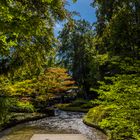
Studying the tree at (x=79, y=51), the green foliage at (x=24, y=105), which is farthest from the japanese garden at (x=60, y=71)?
the tree at (x=79, y=51)

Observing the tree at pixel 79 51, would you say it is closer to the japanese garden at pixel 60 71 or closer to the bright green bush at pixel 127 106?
the japanese garden at pixel 60 71

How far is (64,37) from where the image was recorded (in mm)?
74000

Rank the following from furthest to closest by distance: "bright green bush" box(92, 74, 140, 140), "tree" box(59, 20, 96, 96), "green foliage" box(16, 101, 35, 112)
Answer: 1. "tree" box(59, 20, 96, 96)
2. "green foliage" box(16, 101, 35, 112)
3. "bright green bush" box(92, 74, 140, 140)

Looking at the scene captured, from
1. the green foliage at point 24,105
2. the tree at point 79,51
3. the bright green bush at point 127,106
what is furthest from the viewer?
the tree at point 79,51

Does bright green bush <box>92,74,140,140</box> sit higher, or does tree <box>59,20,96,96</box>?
tree <box>59,20,96,96</box>

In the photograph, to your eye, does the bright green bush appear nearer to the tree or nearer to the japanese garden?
the japanese garden

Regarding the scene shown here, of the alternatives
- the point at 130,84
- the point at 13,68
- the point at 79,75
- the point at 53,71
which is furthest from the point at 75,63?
the point at 130,84

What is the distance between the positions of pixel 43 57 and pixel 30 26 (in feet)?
52.7

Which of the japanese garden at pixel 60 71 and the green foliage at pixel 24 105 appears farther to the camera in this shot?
the green foliage at pixel 24 105

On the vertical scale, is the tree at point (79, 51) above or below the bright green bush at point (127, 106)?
above

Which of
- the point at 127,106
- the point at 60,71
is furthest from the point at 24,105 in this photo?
the point at 127,106

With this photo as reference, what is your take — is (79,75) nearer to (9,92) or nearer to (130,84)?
(9,92)

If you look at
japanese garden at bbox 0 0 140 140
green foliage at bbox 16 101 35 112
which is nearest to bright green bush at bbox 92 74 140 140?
japanese garden at bbox 0 0 140 140

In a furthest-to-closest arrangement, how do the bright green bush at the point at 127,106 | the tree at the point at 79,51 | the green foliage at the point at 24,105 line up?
1. the tree at the point at 79,51
2. the green foliage at the point at 24,105
3. the bright green bush at the point at 127,106
